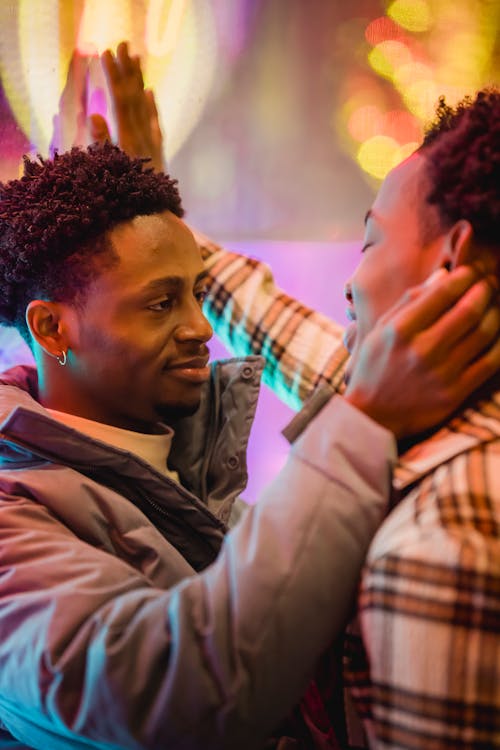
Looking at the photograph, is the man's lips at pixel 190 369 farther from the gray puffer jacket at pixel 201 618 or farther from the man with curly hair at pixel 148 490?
the gray puffer jacket at pixel 201 618

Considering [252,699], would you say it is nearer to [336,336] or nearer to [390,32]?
[336,336]

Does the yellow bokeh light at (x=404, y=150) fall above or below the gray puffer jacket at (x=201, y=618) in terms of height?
above

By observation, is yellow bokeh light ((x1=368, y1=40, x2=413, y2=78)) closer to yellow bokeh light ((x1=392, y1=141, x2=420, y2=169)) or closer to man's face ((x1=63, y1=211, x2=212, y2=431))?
yellow bokeh light ((x1=392, y1=141, x2=420, y2=169))

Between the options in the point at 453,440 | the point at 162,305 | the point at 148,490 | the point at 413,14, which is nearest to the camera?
the point at 453,440

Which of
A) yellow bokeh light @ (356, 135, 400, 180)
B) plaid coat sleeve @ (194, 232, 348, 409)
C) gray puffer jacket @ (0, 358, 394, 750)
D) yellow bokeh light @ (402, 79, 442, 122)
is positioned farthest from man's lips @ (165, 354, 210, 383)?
yellow bokeh light @ (402, 79, 442, 122)

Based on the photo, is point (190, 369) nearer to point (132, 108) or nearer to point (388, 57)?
point (132, 108)

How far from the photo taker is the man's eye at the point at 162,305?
Answer: 1.02 metres

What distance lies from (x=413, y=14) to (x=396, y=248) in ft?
3.07

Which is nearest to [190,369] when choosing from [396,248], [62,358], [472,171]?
[62,358]

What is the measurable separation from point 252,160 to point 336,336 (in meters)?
0.54

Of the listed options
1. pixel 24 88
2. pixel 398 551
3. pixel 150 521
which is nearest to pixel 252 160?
pixel 24 88

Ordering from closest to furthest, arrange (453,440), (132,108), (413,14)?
(453,440) → (132,108) → (413,14)

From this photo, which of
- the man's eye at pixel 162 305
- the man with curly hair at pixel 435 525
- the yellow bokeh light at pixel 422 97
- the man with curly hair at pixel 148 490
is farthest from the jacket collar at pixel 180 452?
the yellow bokeh light at pixel 422 97

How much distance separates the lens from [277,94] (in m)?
1.51
